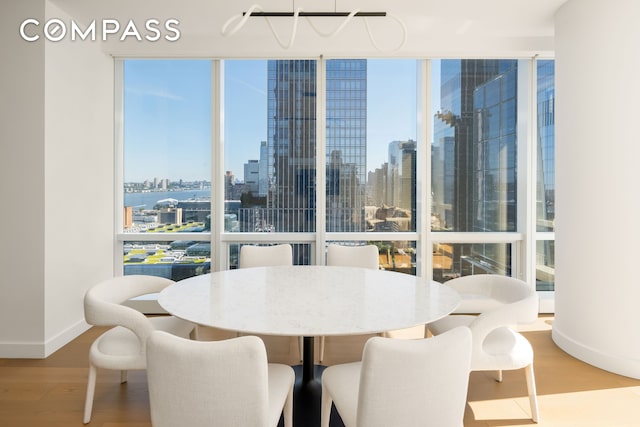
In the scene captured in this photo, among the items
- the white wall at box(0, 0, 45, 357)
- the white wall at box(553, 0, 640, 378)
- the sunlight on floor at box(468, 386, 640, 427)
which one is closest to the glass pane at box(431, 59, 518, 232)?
the white wall at box(553, 0, 640, 378)

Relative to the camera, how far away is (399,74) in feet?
14.8

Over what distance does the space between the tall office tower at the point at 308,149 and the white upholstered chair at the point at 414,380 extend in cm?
315

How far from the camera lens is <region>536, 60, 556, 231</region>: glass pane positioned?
4355 mm

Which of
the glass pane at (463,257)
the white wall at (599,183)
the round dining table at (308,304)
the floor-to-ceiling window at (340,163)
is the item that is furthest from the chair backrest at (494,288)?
the floor-to-ceiling window at (340,163)

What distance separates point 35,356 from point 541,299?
197 inches

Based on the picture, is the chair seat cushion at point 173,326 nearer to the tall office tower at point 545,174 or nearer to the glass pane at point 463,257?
the glass pane at point 463,257

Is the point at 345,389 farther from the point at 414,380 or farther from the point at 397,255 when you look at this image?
the point at 397,255

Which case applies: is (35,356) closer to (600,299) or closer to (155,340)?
(155,340)

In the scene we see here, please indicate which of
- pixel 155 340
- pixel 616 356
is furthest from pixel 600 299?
pixel 155 340

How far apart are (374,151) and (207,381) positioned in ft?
11.9

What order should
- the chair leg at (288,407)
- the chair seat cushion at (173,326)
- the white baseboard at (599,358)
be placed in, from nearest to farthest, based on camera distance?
the chair leg at (288,407) → the chair seat cushion at (173,326) → the white baseboard at (599,358)

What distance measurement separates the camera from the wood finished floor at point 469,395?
232cm

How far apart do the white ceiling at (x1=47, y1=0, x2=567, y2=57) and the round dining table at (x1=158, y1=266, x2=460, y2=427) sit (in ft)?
6.62

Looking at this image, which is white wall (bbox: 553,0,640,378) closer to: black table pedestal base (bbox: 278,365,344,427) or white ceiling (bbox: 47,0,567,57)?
white ceiling (bbox: 47,0,567,57)
